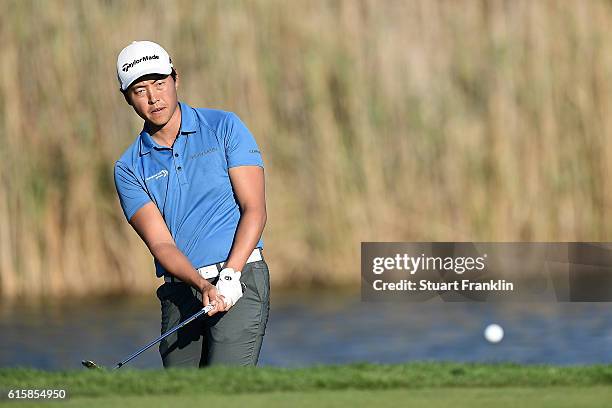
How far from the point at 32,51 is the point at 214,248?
5.42 metres

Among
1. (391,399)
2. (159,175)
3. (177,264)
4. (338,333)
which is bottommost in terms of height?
(391,399)

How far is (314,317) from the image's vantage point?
10.3 metres

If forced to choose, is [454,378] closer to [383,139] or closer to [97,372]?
[97,372]

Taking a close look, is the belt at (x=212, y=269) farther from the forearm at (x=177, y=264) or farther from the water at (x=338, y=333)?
the water at (x=338, y=333)

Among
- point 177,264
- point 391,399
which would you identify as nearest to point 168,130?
point 177,264

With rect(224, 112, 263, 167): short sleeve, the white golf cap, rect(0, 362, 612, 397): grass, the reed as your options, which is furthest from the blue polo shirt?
the reed

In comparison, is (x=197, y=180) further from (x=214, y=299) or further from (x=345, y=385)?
(x=345, y=385)

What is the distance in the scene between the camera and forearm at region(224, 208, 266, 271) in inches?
194

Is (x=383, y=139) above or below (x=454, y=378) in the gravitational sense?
above

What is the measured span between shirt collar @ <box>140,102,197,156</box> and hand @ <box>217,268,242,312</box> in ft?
1.91

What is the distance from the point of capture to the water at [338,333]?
947 cm

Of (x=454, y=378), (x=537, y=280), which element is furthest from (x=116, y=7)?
(x=454, y=378)

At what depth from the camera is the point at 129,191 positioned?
5.24 m

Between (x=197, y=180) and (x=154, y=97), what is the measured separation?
319mm
